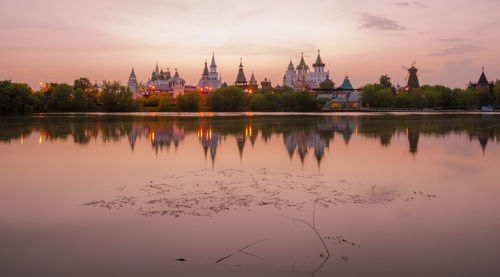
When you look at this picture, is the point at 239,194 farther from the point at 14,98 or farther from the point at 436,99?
the point at 436,99

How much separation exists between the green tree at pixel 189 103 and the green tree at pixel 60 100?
26407 mm

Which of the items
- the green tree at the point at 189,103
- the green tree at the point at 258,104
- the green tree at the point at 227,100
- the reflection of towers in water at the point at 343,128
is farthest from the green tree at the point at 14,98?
the reflection of towers in water at the point at 343,128

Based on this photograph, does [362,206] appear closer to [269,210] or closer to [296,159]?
[269,210]

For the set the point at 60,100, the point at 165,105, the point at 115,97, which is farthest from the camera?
the point at 165,105

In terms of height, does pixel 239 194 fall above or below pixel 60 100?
below

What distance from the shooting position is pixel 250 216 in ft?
28.1

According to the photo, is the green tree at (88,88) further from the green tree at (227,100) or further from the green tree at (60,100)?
the green tree at (227,100)

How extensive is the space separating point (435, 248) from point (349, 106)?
115183 millimetres

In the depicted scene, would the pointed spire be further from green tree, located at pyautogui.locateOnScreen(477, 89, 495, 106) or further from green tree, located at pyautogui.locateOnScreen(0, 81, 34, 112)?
green tree, located at pyautogui.locateOnScreen(0, 81, 34, 112)

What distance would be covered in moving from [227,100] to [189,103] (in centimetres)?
981

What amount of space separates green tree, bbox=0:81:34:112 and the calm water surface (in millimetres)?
74376

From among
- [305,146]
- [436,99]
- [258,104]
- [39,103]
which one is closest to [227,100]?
[258,104]

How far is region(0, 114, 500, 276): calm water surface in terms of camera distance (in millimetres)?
6332

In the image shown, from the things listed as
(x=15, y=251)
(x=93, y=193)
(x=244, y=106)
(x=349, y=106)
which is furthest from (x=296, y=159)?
(x=349, y=106)
